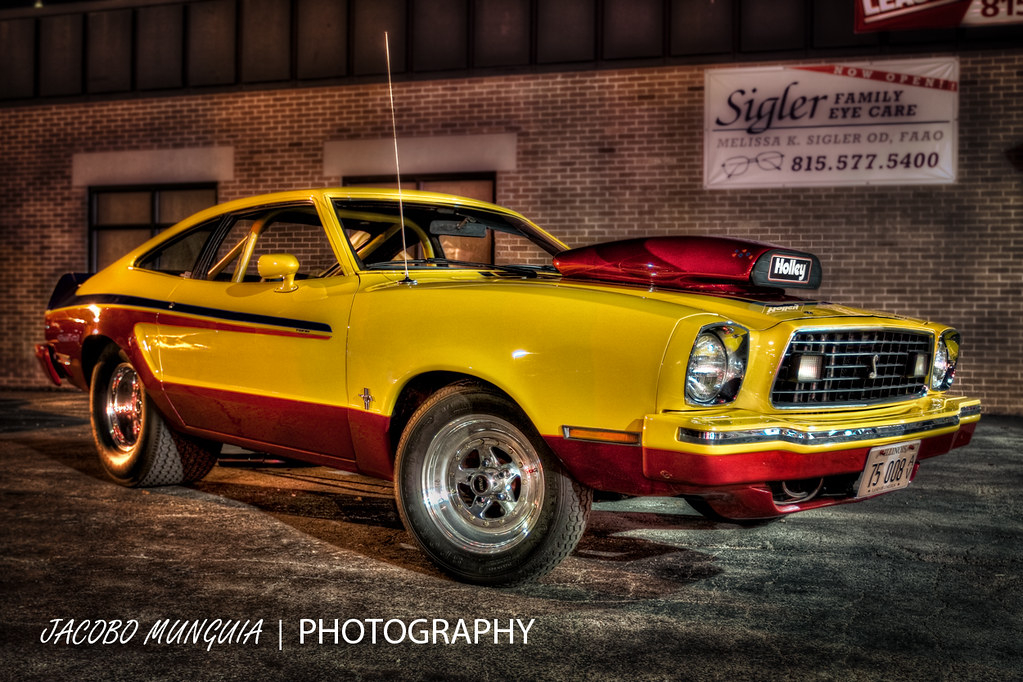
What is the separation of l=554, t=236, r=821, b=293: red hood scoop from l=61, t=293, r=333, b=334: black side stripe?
1.22 m

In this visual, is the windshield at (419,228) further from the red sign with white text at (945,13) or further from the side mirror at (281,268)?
the red sign with white text at (945,13)

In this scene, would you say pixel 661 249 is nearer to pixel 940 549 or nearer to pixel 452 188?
pixel 940 549

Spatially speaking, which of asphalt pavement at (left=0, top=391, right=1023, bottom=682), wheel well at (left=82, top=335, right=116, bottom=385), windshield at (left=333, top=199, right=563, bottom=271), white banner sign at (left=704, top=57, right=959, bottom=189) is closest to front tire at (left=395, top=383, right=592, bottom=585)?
asphalt pavement at (left=0, top=391, right=1023, bottom=682)

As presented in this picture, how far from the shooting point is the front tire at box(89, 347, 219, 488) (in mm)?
5145

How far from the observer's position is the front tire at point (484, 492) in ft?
10.9

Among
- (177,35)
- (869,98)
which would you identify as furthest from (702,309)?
(177,35)

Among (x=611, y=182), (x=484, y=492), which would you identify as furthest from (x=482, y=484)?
(x=611, y=182)

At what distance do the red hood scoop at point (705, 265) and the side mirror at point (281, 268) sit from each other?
130 cm

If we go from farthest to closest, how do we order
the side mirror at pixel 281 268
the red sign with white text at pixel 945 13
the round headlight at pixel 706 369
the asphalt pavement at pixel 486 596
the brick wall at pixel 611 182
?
1. the brick wall at pixel 611 182
2. the red sign with white text at pixel 945 13
3. the side mirror at pixel 281 268
4. the round headlight at pixel 706 369
5. the asphalt pavement at pixel 486 596

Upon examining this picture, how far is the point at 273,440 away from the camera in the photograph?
4.34 metres

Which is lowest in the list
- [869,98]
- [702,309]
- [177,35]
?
[702,309]

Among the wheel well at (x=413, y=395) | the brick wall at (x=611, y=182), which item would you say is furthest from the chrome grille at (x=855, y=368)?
the brick wall at (x=611, y=182)

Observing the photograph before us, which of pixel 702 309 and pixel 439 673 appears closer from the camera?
pixel 439 673

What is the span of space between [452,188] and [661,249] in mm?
7923
